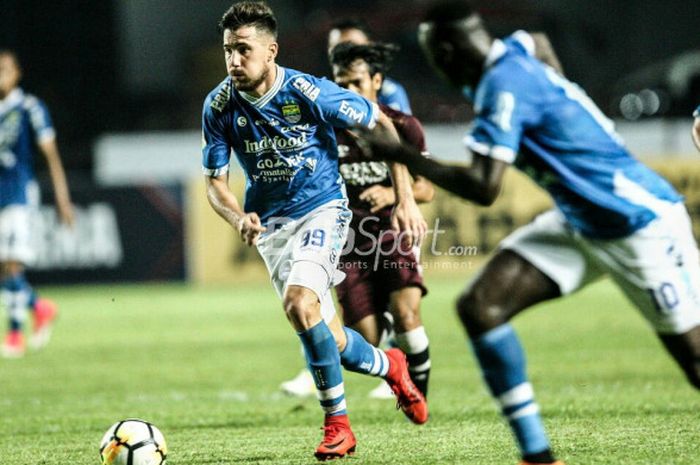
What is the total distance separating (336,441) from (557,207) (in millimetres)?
1690

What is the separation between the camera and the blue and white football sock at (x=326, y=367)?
6160 mm

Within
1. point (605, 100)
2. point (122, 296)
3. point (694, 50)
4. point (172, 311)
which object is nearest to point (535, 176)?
point (172, 311)

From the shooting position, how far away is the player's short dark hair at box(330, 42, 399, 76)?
7.80 meters

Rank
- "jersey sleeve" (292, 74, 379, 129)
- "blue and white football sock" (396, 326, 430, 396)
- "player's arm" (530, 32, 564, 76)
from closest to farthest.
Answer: "player's arm" (530, 32, 564, 76)
"jersey sleeve" (292, 74, 379, 129)
"blue and white football sock" (396, 326, 430, 396)

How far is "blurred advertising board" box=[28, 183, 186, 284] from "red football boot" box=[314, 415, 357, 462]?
13.8 metres

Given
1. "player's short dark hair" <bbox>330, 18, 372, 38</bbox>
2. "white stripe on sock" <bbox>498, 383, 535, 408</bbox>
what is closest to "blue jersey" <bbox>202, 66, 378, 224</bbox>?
"white stripe on sock" <bbox>498, 383, 535, 408</bbox>

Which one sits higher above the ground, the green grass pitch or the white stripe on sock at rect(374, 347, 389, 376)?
the white stripe on sock at rect(374, 347, 389, 376)

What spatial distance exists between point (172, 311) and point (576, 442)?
10.5 m

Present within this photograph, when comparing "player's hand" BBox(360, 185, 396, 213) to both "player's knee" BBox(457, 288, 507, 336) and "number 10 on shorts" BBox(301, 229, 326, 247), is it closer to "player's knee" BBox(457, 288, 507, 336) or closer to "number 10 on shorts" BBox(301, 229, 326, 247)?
"number 10 on shorts" BBox(301, 229, 326, 247)

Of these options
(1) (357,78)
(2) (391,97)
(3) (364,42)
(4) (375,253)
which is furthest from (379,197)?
(3) (364,42)

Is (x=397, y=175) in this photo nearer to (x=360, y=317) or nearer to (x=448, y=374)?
(x=360, y=317)

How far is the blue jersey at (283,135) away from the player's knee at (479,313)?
1.66m

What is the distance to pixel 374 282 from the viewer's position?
7922 mm

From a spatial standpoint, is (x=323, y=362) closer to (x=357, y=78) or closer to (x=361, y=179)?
(x=361, y=179)
